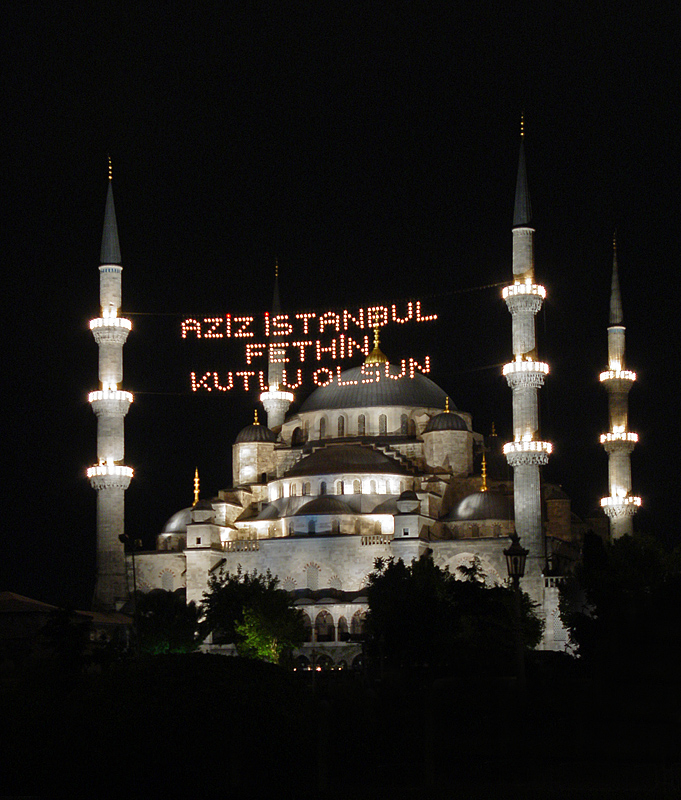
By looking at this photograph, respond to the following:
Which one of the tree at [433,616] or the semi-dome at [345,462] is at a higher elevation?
the semi-dome at [345,462]

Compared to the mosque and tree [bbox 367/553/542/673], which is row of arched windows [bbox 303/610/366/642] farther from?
tree [bbox 367/553/542/673]

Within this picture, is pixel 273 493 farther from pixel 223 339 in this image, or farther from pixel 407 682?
pixel 407 682

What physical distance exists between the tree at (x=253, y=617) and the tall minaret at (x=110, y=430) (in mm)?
3270

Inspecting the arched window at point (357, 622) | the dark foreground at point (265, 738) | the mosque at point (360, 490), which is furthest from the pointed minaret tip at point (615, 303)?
the dark foreground at point (265, 738)

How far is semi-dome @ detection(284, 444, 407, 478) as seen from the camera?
55.0 m

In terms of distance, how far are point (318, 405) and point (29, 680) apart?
125 feet

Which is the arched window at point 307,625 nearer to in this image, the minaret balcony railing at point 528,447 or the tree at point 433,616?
the tree at point 433,616

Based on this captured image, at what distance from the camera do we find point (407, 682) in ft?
63.9

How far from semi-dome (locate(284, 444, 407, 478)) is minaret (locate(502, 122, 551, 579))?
7108 millimetres

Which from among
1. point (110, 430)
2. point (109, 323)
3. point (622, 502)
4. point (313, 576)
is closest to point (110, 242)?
point (109, 323)

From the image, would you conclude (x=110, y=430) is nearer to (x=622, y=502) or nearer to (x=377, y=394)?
(x=377, y=394)

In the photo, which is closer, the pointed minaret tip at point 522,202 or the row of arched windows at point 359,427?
the pointed minaret tip at point 522,202

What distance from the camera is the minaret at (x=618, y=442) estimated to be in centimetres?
5331

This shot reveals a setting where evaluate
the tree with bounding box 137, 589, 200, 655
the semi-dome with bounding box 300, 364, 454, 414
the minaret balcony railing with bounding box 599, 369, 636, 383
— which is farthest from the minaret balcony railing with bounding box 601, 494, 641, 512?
the tree with bounding box 137, 589, 200, 655
